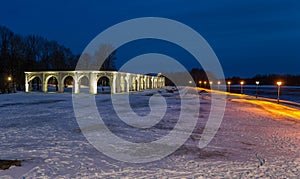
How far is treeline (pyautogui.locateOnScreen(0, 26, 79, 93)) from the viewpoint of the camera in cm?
4684

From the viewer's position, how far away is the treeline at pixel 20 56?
46838mm

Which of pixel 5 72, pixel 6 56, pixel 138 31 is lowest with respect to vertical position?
pixel 5 72

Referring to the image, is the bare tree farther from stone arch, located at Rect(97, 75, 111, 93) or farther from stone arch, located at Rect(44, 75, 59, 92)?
stone arch, located at Rect(44, 75, 59, 92)

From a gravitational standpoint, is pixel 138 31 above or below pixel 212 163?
above

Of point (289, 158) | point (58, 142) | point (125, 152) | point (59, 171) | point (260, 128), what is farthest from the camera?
point (260, 128)

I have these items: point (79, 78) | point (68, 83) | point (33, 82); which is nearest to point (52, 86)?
point (68, 83)

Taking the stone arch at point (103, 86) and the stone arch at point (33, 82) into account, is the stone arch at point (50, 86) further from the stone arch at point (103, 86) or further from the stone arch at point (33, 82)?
the stone arch at point (103, 86)

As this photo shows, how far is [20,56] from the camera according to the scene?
49906mm

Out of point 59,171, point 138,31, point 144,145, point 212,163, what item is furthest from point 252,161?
point 138,31

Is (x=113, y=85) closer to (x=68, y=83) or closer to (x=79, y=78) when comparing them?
(x=79, y=78)

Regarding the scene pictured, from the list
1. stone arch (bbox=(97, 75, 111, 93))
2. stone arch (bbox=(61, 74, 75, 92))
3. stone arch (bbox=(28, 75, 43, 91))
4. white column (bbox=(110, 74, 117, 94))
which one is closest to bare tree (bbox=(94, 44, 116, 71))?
stone arch (bbox=(97, 75, 111, 93))

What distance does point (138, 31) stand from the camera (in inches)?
1563

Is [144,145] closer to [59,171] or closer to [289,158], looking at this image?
[59,171]

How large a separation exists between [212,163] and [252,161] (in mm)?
1358
